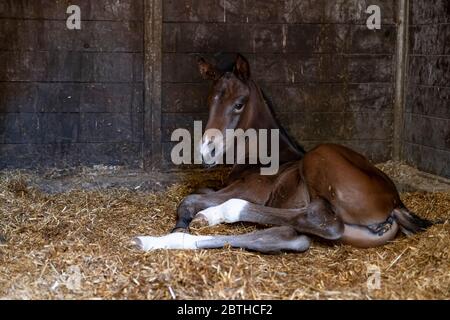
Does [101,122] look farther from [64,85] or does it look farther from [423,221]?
[423,221]

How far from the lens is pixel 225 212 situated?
505cm

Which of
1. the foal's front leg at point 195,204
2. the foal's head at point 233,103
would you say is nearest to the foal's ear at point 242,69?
the foal's head at point 233,103

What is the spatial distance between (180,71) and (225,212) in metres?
2.47

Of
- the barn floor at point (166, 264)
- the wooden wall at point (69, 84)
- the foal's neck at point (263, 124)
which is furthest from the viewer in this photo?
the wooden wall at point (69, 84)

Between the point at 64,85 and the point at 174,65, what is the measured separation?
1.12m

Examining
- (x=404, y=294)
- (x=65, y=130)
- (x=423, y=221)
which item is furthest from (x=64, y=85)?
(x=404, y=294)

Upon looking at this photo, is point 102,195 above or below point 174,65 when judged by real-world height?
below

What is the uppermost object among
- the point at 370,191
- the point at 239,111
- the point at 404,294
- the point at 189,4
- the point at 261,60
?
the point at 189,4

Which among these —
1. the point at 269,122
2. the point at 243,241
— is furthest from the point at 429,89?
the point at 243,241

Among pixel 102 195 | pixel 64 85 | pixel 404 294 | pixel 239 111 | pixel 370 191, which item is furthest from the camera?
pixel 64 85

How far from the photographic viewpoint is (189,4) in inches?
277

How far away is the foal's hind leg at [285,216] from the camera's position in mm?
4738

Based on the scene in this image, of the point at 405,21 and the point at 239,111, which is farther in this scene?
the point at 405,21

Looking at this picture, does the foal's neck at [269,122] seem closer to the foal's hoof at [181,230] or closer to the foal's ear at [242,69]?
the foal's ear at [242,69]
